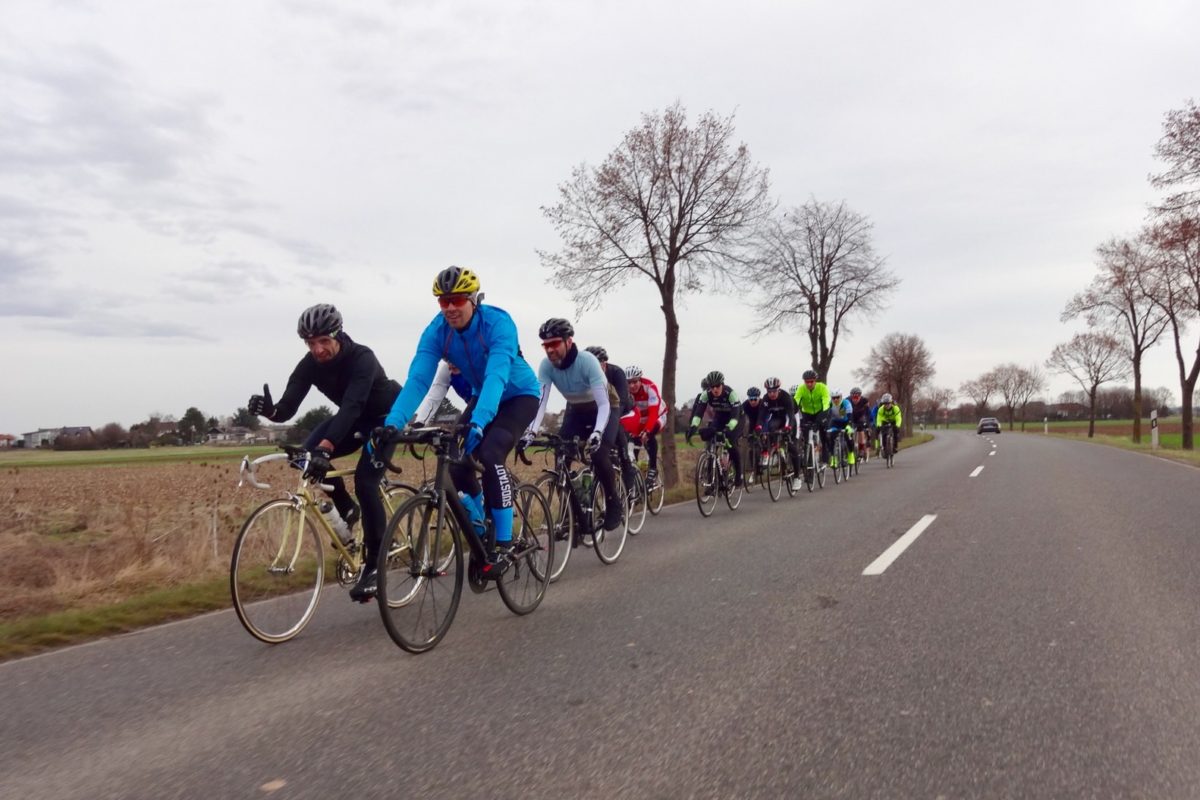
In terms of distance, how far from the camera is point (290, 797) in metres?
2.80

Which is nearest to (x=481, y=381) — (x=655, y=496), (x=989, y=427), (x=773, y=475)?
(x=655, y=496)

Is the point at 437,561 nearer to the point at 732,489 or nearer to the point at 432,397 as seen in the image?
the point at 432,397

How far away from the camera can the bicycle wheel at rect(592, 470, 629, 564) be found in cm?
734

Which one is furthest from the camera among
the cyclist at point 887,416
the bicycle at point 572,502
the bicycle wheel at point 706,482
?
the cyclist at point 887,416

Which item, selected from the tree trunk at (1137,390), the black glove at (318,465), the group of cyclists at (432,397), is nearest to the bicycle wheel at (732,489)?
the group of cyclists at (432,397)

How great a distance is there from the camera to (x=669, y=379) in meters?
17.7

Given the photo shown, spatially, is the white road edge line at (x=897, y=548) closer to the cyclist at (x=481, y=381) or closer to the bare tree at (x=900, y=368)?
the cyclist at (x=481, y=381)

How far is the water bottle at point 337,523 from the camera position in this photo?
5.23 metres

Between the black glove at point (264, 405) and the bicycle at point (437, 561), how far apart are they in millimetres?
959

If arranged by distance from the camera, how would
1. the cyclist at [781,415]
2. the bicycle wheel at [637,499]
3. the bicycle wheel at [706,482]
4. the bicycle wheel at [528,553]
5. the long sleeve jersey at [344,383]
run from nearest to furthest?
1. the long sleeve jersey at [344,383]
2. the bicycle wheel at [528,553]
3. the bicycle wheel at [637,499]
4. the bicycle wheel at [706,482]
5. the cyclist at [781,415]

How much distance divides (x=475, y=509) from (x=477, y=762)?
2587mm

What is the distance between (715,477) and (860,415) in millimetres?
11418

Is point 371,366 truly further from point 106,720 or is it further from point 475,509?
point 106,720

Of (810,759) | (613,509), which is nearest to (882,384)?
(613,509)
